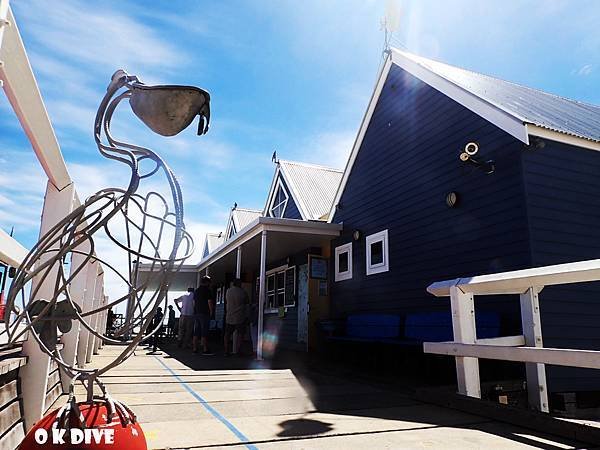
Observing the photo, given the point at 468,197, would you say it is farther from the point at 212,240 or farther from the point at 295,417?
the point at 212,240

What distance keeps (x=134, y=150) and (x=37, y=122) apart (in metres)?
1.10

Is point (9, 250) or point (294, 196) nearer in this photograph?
point (9, 250)

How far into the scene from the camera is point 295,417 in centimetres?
344

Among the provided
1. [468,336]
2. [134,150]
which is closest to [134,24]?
[134,150]

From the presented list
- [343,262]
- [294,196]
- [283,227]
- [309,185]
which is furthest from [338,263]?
[309,185]

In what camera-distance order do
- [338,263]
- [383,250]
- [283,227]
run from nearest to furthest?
[383,250]
[283,227]
[338,263]

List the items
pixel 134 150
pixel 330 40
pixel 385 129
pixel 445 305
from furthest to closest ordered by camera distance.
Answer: pixel 385 129 < pixel 330 40 < pixel 445 305 < pixel 134 150

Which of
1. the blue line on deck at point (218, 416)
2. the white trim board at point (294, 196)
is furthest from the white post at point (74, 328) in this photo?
the white trim board at point (294, 196)

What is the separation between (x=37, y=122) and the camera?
7.14ft

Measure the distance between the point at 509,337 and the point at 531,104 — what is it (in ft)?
18.1

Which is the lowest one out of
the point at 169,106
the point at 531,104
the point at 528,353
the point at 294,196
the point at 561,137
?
the point at 528,353

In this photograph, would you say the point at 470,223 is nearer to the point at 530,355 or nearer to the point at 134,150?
the point at 530,355

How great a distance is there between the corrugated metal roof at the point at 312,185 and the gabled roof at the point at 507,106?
7.40 feet

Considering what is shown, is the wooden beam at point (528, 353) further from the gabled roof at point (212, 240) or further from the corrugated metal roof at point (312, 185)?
the gabled roof at point (212, 240)
